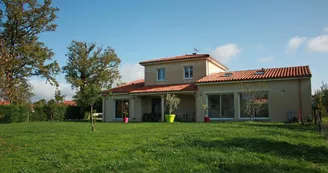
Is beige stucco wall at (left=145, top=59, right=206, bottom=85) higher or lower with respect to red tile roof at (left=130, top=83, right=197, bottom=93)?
higher

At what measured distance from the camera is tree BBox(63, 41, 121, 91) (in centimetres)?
4534

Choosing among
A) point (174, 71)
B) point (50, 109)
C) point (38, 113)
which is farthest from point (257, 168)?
point (50, 109)

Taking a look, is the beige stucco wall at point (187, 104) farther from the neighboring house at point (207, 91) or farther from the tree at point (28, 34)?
the tree at point (28, 34)

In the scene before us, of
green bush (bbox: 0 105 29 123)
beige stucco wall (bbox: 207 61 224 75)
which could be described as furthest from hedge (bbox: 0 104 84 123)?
beige stucco wall (bbox: 207 61 224 75)

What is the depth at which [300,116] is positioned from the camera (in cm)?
2123

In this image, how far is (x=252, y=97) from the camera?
21922mm

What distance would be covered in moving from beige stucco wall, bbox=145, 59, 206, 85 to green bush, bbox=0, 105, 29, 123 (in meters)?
13.3

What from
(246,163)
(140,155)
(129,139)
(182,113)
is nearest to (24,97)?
(182,113)

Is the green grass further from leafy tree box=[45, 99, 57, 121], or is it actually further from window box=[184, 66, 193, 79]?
leafy tree box=[45, 99, 57, 121]

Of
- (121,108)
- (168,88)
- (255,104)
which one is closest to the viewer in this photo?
(255,104)

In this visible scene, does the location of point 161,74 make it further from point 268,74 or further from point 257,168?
point 257,168

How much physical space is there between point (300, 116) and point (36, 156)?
59.5 ft

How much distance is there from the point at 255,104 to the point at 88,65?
29.9 metres

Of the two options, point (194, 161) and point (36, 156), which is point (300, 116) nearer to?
point (194, 161)
